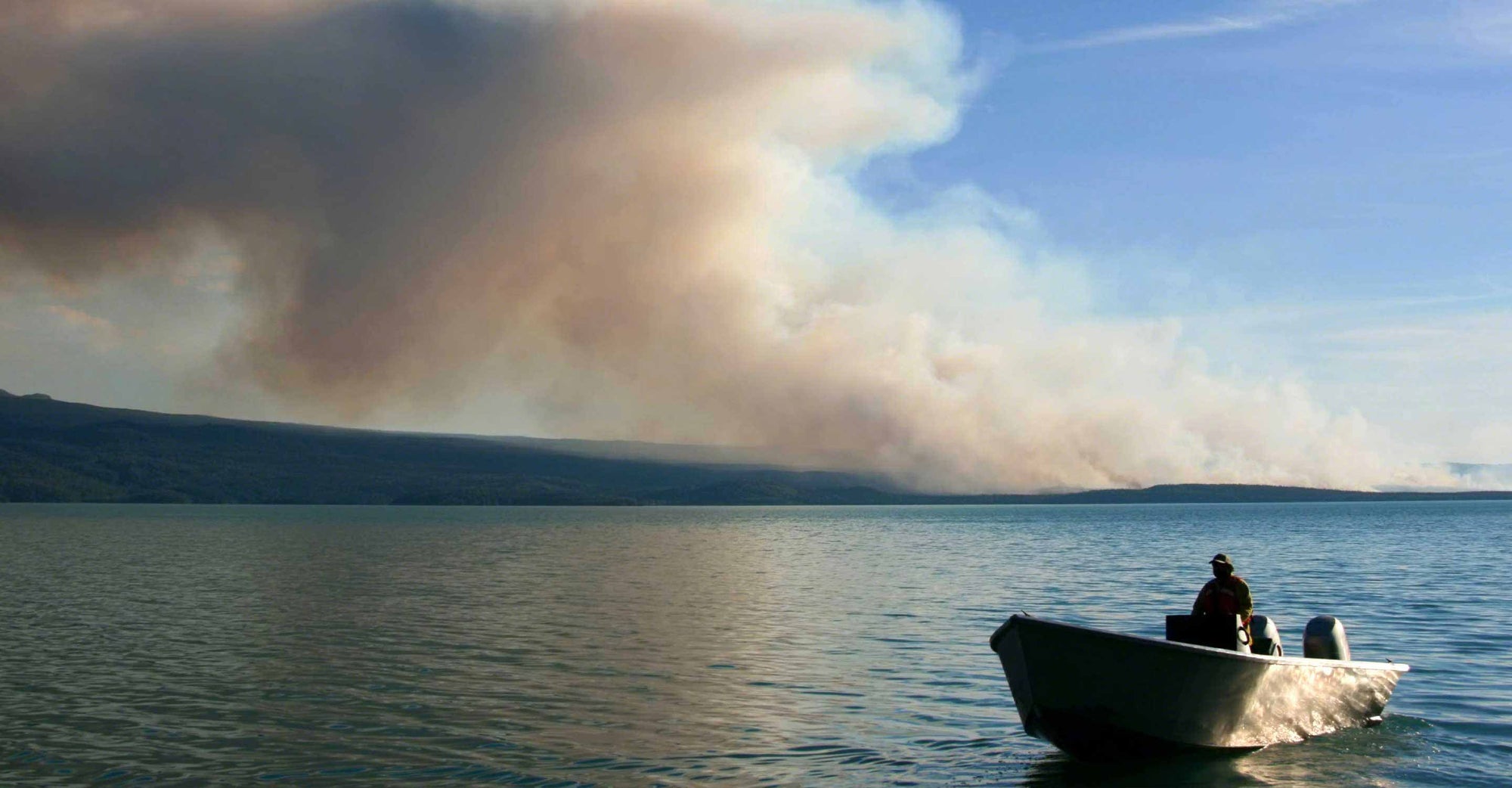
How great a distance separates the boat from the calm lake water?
0.59 meters

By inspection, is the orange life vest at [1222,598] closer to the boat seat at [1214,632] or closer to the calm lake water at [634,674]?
the boat seat at [1214,632]

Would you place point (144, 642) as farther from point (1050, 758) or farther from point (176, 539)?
point (176, 539)

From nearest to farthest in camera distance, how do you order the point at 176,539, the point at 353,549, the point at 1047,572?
the point at 1047,572
the point at 353,549
the point at 176,539

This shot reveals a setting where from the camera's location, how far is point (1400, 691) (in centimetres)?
3147

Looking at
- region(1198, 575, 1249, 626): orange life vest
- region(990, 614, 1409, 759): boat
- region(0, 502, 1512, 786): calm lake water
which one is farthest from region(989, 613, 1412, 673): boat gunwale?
region(0, 502, 1512, 786): calm lake water

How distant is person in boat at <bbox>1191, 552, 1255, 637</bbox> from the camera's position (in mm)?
24844

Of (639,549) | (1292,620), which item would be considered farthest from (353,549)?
(1292,620)

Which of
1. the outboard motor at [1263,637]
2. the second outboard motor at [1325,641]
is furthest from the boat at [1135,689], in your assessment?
the second outboard motor at [1325,641]

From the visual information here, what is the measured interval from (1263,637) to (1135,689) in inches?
194

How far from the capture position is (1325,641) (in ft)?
89.0

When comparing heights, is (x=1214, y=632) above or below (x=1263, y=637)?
above

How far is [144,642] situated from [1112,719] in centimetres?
3262

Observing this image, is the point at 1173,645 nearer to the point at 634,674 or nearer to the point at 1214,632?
the point at 1214,632

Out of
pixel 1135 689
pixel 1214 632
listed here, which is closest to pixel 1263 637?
pixel 1214 632
